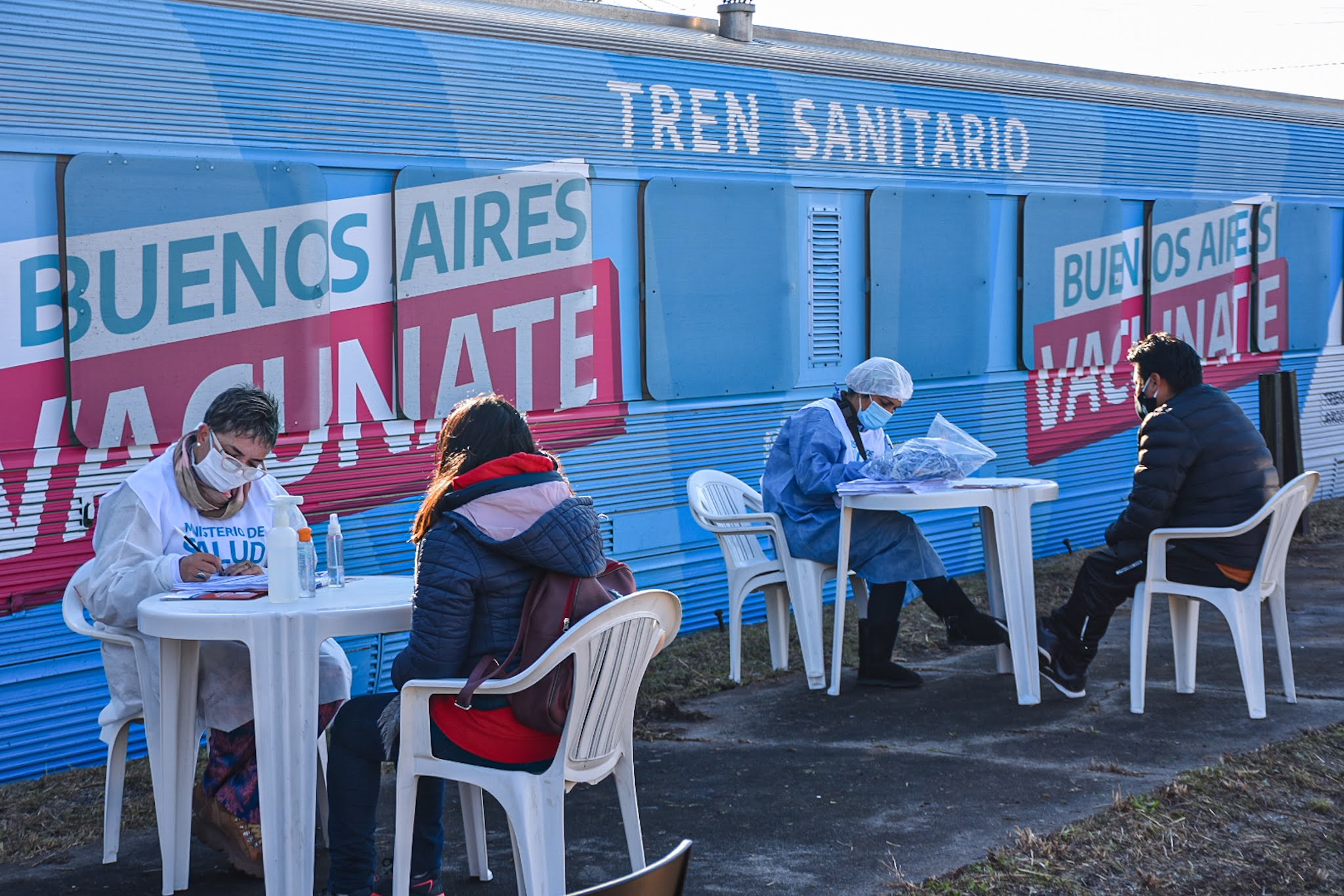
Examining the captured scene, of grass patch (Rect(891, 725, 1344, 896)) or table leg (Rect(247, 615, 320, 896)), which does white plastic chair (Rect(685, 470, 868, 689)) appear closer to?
grass patch (Rect(891, 725, 1344, 896))

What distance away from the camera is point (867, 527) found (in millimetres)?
5812

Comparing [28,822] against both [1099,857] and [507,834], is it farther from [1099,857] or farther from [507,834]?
[1099,857]

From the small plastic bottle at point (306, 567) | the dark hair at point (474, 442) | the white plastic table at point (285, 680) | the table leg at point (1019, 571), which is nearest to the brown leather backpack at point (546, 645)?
the dark hair at point (474, 442)

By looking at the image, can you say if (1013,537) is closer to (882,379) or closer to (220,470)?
(882,379)

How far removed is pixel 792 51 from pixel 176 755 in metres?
4.90

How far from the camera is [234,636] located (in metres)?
3.38

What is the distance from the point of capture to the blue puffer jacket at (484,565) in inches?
123

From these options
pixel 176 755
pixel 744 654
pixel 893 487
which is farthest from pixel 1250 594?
pixel 176 755

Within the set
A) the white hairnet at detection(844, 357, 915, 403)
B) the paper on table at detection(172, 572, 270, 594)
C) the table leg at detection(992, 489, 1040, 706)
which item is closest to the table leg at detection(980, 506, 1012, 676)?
the table leg at detection(992, 489, 1040, 706)

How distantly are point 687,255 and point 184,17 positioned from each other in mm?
2532

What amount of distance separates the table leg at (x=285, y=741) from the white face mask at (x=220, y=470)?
0.78 meters

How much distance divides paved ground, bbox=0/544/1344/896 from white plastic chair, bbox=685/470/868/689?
224mm

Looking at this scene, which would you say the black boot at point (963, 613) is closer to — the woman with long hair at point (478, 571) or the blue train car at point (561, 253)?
the blue train car at point (561, 253)

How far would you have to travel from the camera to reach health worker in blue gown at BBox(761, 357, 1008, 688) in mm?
5766
